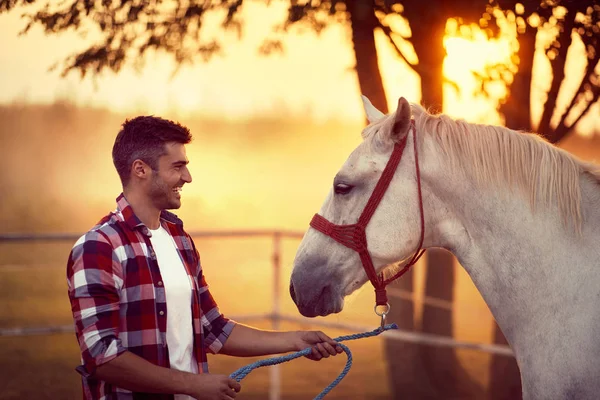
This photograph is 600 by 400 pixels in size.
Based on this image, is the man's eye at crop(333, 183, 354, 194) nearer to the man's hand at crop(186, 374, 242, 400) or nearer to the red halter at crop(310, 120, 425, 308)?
the red halter at crop(310, 120, 425, 308)

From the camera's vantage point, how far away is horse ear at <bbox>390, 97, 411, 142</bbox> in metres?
2.09

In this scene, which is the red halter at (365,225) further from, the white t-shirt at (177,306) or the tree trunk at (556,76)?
the tree trunk at (556,76)

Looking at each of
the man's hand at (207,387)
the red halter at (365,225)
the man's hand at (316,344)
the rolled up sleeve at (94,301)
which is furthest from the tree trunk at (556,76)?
the rolled up sleeve at (94,301)

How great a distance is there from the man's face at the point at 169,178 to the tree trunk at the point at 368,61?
86.8 inches

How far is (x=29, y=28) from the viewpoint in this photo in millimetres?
3254

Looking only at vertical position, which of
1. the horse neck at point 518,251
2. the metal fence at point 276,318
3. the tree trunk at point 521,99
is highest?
the tree trunk at point 521,99

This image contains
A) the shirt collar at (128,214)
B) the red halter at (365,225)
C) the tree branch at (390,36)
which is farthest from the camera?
the tree branch at (390,36)

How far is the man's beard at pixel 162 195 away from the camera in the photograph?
6.55ft

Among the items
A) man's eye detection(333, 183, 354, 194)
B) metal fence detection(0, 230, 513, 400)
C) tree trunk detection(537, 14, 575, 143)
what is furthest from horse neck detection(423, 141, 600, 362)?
metal fence detection(0, 230, 513, 400)

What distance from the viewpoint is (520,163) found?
83.7 inches

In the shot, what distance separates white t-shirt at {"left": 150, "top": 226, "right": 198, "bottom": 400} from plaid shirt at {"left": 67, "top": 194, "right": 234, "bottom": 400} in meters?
0.03

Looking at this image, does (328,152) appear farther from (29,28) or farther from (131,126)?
(131,126)

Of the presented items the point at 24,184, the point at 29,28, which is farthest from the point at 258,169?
the point at 29,28

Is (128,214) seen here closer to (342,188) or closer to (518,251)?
(342,188)
